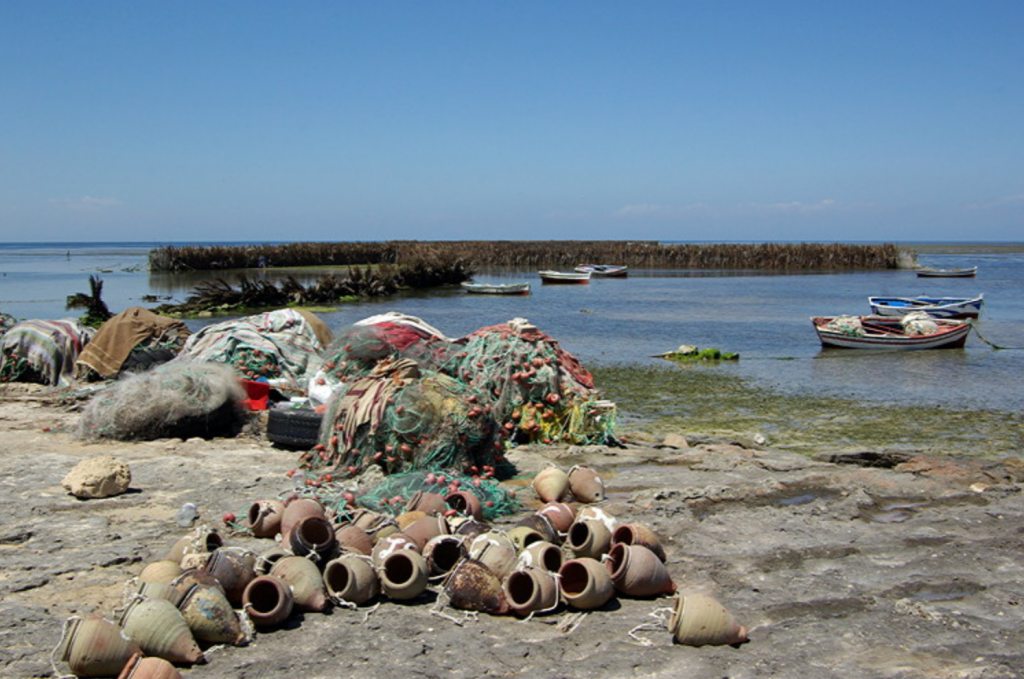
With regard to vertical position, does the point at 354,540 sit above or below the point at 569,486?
above

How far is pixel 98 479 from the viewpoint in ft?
21.9

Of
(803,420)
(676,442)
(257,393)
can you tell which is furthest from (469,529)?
(803,420)

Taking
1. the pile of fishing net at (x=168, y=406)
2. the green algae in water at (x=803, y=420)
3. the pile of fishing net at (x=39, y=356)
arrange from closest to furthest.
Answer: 1. the pile of fishing net at (x=168, y=406)
2. the green algae in water at (x=803, y=420)
3. the pile of fishing net at (x=39, y=356)

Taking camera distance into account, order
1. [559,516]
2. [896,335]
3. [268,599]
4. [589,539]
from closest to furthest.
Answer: [268,599]
[589,539]
[559,516]
[896,335]

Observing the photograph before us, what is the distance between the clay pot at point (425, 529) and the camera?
544 cm

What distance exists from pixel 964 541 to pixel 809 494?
1402 mm

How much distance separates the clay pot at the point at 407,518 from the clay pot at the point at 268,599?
119 cm

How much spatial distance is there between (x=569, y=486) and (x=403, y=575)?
2.37 m

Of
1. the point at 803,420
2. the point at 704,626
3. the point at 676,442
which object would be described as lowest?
the point at 803,420

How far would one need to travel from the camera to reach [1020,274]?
2413 inches

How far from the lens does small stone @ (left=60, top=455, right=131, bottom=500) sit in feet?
21.8

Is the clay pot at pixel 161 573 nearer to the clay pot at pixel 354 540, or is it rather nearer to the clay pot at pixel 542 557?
the clay pot at pixel 354 540

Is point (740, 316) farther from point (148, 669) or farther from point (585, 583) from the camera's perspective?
point (148, 669)

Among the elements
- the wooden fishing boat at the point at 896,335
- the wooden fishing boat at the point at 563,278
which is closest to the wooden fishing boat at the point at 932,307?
the wooden fishing boat at the point at 896,335
